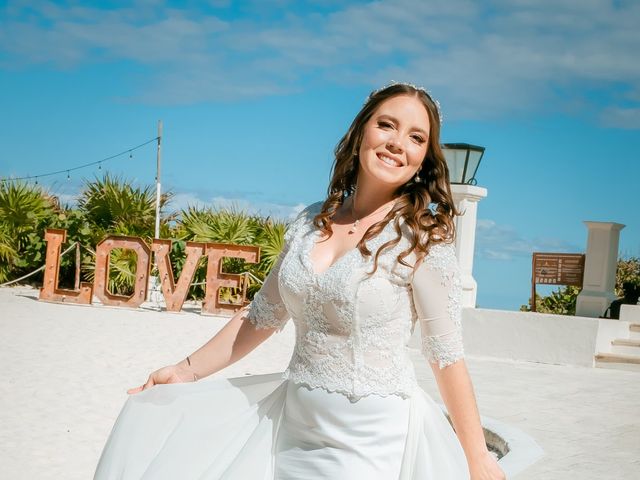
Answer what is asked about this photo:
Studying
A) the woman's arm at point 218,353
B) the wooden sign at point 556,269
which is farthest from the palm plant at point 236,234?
the woman's arm at point 218,353

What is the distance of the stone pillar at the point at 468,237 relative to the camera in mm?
13383

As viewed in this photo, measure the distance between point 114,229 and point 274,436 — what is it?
20.5 m

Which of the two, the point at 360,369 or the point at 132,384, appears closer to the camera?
the point at 360,369

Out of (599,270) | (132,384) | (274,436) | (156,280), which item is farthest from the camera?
(156,280)

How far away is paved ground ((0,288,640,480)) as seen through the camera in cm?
625

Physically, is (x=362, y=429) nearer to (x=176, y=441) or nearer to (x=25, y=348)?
(x=176, y=441)

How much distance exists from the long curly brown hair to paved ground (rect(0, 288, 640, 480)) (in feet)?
11.4

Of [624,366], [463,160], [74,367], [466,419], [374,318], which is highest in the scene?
[463,160]

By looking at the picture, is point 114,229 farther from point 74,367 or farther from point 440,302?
point 440,302

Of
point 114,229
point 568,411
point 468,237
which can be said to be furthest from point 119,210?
point 568,411

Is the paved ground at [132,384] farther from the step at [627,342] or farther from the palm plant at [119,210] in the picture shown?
the palm plant at [119,210]

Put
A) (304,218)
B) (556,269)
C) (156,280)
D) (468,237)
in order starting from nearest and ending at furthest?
(304,218), (468,237), (556,269), (156,280)

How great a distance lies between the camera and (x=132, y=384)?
9297mm

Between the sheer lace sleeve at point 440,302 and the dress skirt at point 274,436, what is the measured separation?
20 cm
